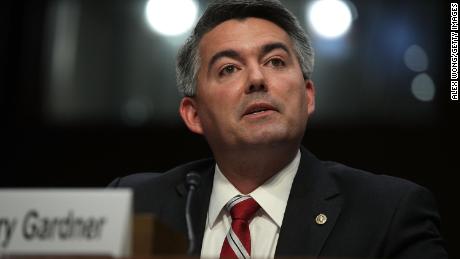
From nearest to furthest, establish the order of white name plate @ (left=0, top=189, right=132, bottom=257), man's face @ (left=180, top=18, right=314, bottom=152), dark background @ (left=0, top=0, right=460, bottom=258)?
1. white name plate @ (left=0, top=189, right=132, bottom=257)
2. man's face @ (left=180, top=18, right=314, bottom=152)
3. dark background @ (left=0, top=0, right=460, bottom=258)

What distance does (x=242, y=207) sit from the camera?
7.92 ft

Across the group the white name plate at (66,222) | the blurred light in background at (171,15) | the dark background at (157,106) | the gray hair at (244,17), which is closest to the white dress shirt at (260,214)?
the gray hair at (244,17)

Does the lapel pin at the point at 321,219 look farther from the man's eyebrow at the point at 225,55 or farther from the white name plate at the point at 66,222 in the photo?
the white name plate at the point at 66,222

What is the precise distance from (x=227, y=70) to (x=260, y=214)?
0.56 metres

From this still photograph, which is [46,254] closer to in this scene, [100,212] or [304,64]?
[100,212]

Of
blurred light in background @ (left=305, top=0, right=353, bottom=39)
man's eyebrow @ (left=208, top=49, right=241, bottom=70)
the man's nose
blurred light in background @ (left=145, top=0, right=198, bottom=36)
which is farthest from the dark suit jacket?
blurred light in background @ (left=145, top=0, right=198, bottom=36)

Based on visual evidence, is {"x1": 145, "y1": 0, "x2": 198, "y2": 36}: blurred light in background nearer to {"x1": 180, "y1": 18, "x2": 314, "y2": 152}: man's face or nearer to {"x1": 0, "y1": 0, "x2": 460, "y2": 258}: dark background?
{"x1": 0, "y1": 0, "x2": 460, "y2": 258}: dark background

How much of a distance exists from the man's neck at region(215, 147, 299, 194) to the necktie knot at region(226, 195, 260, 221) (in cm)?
17

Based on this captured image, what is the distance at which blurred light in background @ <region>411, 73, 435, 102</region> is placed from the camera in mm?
3660

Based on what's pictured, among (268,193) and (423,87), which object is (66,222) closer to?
(268,193)

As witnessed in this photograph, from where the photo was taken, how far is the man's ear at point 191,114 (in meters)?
2.84

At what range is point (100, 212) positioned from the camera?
155 cm

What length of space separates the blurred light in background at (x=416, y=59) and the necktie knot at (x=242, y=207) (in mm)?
1642

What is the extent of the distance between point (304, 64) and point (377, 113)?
112 cm
